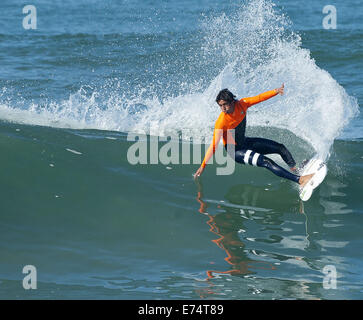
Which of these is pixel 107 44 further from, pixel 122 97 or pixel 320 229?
pixel 320 229

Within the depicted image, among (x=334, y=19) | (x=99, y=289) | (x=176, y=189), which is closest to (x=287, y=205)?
(x=176, y=189)

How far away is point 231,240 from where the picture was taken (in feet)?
24.4

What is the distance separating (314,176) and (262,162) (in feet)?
2.35

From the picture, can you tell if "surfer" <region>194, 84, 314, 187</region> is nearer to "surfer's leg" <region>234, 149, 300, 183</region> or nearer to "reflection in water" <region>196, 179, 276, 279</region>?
"surfer's leg" <region>234, 149, 300, 183</region>

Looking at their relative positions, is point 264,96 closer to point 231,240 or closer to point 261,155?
point 261,155

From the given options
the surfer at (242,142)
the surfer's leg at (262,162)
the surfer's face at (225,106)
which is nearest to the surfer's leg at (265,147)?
the surfer at (242,142)

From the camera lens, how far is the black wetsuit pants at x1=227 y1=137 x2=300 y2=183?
8.36 m

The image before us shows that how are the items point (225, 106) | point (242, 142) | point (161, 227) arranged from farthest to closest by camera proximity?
point (242, 142)
point (225, 106)
point (161, 227)

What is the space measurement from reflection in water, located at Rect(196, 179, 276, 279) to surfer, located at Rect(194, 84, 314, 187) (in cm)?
64

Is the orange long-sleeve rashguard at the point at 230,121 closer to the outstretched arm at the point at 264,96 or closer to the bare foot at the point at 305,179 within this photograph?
the outstretched arm at the point at 264,96

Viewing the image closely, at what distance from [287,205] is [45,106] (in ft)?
23.1

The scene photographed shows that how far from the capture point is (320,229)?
25.6 ft

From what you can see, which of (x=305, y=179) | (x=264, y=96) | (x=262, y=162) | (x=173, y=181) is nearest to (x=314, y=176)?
(x=305, y=179)

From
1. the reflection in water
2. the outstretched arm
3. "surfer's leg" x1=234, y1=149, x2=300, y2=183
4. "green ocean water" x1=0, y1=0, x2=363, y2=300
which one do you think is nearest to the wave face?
"green ocean water" x1=0, y1=0, x2=363, y2=300
